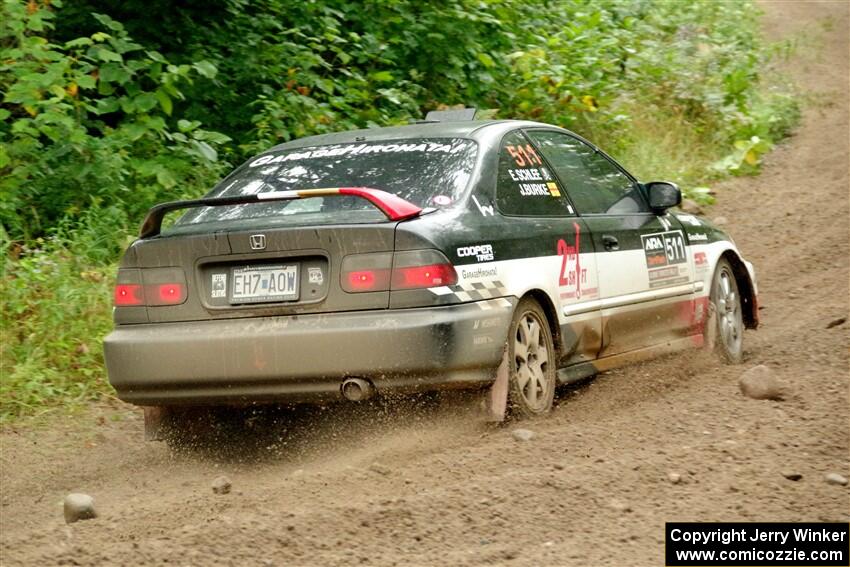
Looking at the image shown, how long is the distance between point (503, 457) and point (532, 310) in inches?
36.9

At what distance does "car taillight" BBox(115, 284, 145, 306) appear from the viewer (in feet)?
17.1

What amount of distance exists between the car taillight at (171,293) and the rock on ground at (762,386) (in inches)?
105

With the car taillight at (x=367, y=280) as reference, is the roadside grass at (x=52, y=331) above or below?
below

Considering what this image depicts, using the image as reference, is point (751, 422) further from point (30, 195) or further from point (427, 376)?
point (30, 195)

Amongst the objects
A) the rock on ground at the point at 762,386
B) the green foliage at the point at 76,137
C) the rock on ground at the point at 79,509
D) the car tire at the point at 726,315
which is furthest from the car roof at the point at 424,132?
the green foliage at the point at 76,137

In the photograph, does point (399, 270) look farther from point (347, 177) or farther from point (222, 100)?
point (222, 100)

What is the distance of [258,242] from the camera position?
4941mm

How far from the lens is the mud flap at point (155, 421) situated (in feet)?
17.8

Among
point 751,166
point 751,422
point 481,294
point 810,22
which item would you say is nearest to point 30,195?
point 481,294

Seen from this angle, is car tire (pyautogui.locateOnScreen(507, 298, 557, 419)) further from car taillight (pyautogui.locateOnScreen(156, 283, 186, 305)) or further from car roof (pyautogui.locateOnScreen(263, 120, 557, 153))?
car taillight (pyautogui.locateOnScreen(156, 283, 186, 305))

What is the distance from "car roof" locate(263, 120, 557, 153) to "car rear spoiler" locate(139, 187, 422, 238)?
29.6 inches

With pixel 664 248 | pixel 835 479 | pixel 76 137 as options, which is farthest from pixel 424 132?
pixel 76 137

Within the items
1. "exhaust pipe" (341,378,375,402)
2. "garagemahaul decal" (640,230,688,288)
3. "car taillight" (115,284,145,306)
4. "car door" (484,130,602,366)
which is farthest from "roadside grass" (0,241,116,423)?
"garagemahaul decal" (640,230,688,288)

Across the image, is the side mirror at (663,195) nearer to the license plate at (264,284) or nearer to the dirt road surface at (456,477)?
the dirt road surface at (456,477)
